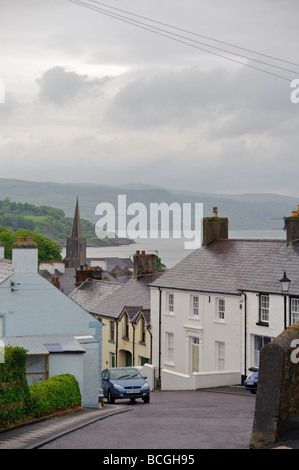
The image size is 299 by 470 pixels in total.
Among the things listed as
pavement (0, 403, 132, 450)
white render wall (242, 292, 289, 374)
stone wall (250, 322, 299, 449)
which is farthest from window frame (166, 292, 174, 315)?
stone wall (250, 322, 299, 449)

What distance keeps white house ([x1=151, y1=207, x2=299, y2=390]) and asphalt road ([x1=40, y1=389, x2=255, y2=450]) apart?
11.7 metres

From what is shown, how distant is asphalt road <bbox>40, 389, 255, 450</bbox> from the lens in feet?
47.6

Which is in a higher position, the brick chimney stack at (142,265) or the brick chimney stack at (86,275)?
the brick chimney stack at (142,265)

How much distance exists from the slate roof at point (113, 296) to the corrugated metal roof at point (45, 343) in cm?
2115

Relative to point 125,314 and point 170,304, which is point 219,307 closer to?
point 170,304

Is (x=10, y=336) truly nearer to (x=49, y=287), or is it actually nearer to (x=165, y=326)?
(x=49, y=287)

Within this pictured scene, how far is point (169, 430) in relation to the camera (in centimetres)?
1684

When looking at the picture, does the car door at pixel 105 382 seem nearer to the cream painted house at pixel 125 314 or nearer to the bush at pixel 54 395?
the bush at pixel 54 395

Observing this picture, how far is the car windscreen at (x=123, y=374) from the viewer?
28375mm

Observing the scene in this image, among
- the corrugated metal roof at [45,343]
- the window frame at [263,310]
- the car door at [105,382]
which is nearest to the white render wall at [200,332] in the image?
the window frame at [263,310]

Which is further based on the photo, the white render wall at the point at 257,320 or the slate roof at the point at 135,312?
the slate roof at the point at 135,312

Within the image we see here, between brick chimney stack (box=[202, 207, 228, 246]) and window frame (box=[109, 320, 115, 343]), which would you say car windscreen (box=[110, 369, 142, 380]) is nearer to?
brick chimney stack (box=[202, 207, 228, 246])
